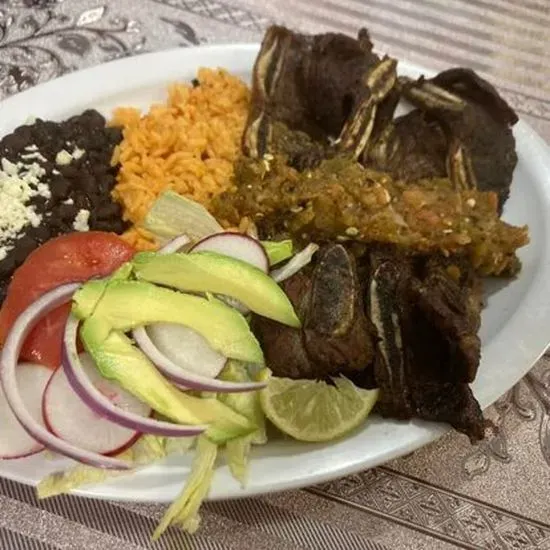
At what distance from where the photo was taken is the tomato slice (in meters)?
1.87

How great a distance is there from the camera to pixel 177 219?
217 centimetres

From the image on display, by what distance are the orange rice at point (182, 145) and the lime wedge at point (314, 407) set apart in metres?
0.65

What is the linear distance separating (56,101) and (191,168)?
0.50 m

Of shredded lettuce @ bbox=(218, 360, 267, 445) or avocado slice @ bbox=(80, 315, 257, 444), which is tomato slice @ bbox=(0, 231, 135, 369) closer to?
avocado slice @ bbox=(80, 315, 257, 444)

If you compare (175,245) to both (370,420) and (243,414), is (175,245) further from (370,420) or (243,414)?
(370,420)

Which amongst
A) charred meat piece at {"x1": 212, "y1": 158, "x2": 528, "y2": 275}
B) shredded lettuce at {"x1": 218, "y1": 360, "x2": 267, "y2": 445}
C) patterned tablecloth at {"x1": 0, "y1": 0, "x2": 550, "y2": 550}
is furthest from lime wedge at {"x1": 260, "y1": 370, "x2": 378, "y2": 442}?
charred meat piece at {"x1": 212, "y1": 158, "x2": 528, "y2": 275}

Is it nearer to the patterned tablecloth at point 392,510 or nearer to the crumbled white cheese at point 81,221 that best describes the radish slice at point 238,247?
the crumbled white cheese at point 81,221

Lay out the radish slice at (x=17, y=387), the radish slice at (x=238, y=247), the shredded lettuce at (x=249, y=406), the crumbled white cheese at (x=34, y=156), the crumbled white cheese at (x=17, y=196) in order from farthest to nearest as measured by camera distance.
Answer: the crumbled white cheese at (x=34, y=156), the crumbled white cheese at (x=17, y=196), the radish slice at (x=238, y=247), the shredded lettuce at (x=249, y=406), the radish slice at (x=17, y=387)

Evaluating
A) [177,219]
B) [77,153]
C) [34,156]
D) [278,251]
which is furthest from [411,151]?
[34,156]

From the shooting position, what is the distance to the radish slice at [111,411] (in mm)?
1716

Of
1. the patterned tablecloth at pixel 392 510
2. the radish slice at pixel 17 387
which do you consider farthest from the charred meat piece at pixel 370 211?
the radish slice at pixel 17 387

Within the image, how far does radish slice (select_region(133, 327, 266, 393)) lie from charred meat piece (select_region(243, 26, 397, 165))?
32.2 inches

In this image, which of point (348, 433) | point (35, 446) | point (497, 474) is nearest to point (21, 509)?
point (35, 446)

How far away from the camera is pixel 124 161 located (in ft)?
7.70
